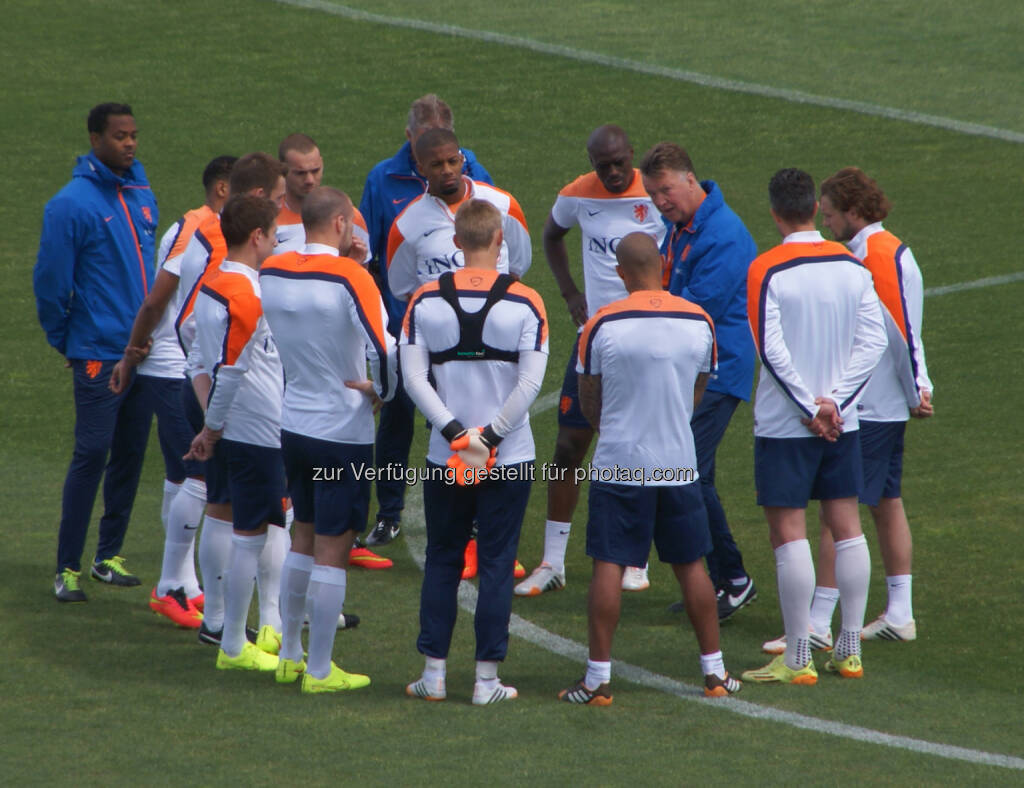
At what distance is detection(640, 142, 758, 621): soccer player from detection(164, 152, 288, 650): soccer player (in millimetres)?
1842

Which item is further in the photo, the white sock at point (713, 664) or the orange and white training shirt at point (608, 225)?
the orange and white training shirt at point (608, 225)

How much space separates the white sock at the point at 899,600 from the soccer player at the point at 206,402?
2.86 metres

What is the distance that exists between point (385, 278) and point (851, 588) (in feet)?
11.2

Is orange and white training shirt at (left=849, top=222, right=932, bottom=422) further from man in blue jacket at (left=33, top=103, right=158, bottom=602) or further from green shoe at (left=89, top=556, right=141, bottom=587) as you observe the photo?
green shoe at (left=89, top=556, right=141, bottom=587)

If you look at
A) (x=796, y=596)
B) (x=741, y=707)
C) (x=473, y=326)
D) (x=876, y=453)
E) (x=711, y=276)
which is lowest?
(x=741, y=707)

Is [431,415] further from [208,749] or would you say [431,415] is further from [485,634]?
[208,749]

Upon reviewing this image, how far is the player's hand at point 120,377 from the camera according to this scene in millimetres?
7367

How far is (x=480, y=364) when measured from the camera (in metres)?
5.99

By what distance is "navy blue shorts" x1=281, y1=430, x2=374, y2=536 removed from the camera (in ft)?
20.0

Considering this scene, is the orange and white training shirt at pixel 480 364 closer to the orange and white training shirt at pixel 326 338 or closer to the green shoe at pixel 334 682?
the orange and white training shirt at pixel 326 338

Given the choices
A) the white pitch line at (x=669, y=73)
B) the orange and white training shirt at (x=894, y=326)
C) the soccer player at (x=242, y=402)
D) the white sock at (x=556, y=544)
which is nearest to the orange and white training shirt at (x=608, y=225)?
the white sock at (x=556, y=544)

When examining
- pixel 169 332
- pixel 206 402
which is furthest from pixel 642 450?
pixel 169 332

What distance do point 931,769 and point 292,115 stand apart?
15.7 metres

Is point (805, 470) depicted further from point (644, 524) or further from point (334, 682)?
point (334, 682)
